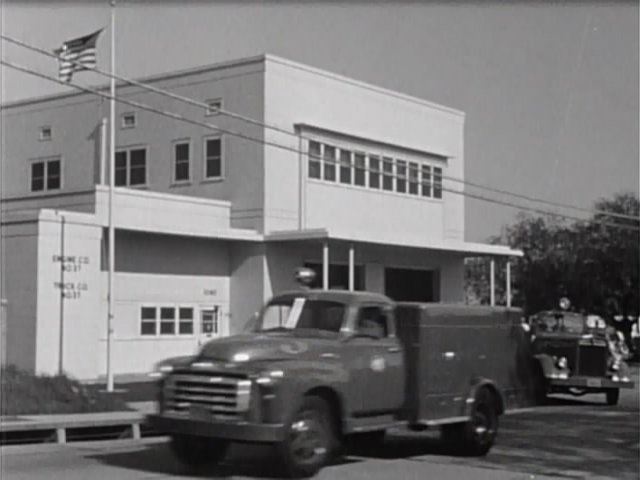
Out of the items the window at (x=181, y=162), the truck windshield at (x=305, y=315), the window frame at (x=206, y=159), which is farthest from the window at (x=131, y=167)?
the truck windshield at (x=305, y=315)

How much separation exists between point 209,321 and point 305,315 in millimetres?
24277

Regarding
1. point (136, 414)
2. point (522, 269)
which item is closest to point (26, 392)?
point (136, 414)

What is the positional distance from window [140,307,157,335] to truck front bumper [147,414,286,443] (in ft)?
76.2

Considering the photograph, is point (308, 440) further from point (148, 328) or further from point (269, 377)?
point (148, 328)

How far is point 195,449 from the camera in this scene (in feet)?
43.5

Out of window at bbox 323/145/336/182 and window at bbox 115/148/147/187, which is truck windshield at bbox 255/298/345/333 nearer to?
window at bbox 323/145/336/182

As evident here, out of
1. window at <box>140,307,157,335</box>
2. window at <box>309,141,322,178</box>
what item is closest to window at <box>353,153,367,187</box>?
window at <box>309,141,322,178</box>

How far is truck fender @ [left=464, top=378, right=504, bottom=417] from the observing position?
15180 mm

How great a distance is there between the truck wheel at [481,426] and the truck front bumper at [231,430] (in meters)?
3.88

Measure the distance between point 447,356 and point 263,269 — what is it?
23374mm

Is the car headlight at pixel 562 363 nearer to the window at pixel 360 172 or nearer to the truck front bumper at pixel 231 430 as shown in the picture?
the truck front bumper at pixel 231 430

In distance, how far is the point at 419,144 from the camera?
44594mm

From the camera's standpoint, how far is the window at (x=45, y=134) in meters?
44.2

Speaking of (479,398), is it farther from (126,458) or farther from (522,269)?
(522,269)
